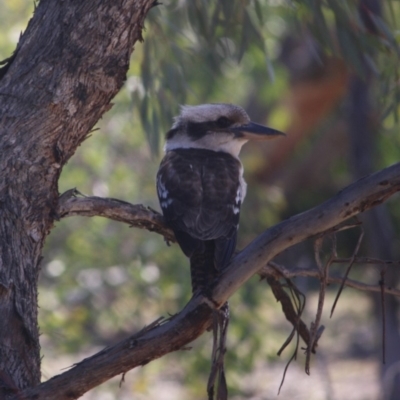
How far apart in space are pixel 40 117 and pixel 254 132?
141cm

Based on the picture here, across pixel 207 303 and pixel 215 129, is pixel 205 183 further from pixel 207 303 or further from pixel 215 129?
pixel 207 303

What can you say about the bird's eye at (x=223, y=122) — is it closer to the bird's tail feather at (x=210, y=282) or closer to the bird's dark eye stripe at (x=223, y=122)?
the bird's dark eye stripe at (x=223, y=122)

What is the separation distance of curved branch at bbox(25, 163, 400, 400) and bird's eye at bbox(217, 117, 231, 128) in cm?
152

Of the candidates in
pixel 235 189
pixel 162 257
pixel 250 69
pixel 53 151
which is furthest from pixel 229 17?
pixel 250 69

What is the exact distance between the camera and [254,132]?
125 inches

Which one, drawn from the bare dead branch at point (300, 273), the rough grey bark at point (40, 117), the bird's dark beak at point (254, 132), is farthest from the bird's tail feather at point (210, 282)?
the bird's dark beak at point (254, 132)

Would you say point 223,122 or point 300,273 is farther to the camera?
point 223,122

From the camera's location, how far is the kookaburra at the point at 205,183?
2.37 metres

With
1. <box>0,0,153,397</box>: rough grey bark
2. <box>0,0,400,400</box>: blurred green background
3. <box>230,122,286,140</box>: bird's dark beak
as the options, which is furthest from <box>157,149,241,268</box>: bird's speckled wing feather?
<box>0,0,153,397</box>: rough grey bark

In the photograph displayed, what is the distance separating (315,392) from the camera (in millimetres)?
6715

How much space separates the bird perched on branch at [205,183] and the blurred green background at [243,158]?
Result: 0.18 meters

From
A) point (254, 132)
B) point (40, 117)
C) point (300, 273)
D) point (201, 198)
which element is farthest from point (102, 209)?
point (254, 132)

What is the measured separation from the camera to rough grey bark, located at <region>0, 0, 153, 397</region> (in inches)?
A: 69.5

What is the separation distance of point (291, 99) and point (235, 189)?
4680 millimetres
